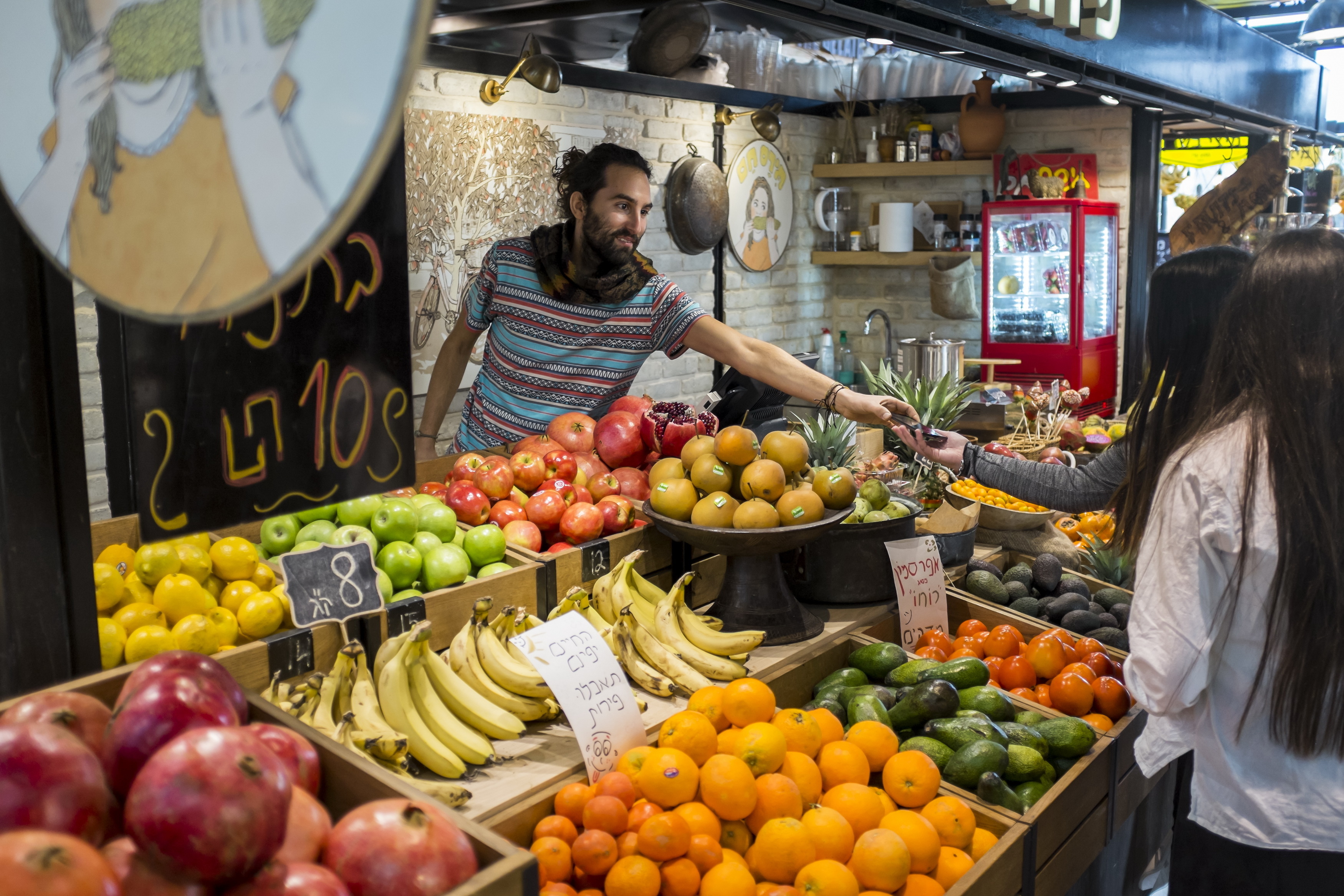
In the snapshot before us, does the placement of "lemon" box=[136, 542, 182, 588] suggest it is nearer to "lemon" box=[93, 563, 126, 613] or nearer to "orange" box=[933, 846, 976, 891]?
"lemon" box=[93, 563, 126, 613]

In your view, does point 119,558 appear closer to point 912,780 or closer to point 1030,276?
point 912,780

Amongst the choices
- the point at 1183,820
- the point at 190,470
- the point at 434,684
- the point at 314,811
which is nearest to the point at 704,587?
the point at 434,684

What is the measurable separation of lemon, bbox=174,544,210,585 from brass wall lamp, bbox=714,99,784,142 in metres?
4.28

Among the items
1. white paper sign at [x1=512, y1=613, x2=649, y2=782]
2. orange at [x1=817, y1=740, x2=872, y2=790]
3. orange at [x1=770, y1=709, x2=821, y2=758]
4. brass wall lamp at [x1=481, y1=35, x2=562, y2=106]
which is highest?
brass wall lamp at [x1=481, y1=35, x2=562, y2=106]

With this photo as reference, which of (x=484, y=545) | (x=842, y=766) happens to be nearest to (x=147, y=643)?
(x=484, y=545)

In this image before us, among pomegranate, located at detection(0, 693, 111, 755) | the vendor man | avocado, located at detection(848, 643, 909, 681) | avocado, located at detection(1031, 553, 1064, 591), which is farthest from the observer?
the vendor man

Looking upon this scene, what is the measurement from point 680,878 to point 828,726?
1.44 feet

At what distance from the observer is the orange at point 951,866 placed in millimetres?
1543

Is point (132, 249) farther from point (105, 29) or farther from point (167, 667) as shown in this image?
point (167, 667)

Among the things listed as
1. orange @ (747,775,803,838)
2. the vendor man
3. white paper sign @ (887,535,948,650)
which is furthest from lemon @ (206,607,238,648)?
the vendor man

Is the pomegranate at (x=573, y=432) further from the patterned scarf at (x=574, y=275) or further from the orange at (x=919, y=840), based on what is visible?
the orange at (x=919, y=840)

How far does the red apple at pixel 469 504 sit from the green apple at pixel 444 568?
215 millimetres

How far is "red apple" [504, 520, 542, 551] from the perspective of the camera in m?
2.06

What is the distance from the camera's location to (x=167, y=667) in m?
1.01
